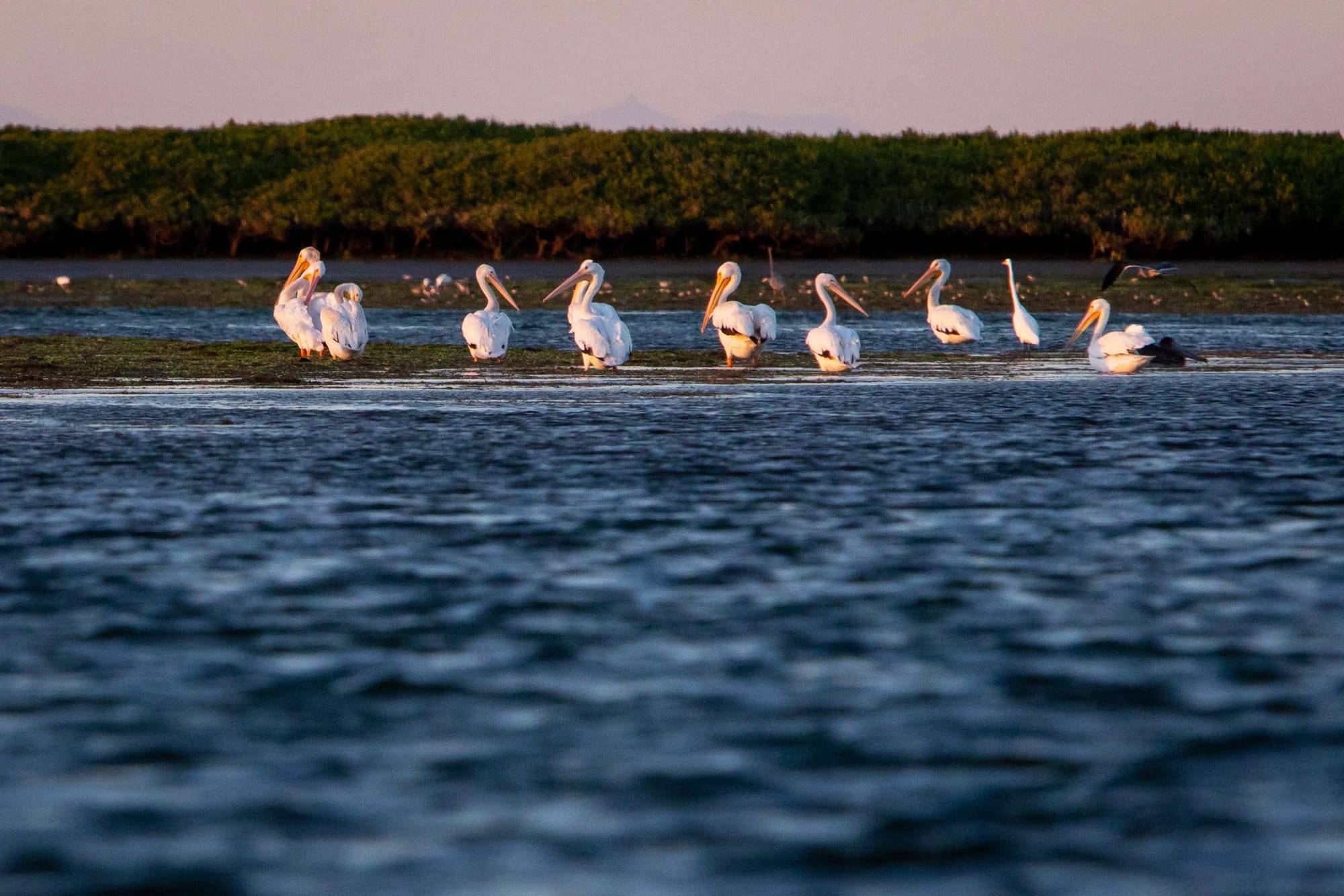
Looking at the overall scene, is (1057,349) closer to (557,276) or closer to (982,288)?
(982,288)

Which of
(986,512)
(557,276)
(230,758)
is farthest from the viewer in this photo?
(557,276)

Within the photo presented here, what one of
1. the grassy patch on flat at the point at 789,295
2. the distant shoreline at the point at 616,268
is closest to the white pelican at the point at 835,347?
the grassy patch on flat at the point at 789,295

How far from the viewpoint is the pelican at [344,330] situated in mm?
21328

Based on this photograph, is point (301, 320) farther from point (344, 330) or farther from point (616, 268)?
point (616, 268)

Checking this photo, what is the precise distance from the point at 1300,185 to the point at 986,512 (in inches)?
2214

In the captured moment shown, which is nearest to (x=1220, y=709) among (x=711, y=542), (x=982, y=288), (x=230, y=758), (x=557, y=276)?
(x=230, y=758)

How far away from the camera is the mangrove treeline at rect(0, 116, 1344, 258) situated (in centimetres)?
5422

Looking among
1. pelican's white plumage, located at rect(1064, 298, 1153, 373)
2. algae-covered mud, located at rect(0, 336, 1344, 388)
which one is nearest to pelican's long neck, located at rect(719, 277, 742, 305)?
algae-covered mud, located at rect(0, 336, 1344, 388)

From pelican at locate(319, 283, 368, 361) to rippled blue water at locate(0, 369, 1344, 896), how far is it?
8.95m

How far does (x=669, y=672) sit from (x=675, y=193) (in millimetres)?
55054

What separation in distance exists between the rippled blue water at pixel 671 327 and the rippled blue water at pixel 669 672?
1401 centimetres

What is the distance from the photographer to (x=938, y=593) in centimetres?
753

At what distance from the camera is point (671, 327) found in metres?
29.7

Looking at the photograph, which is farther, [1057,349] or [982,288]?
[982,288]
